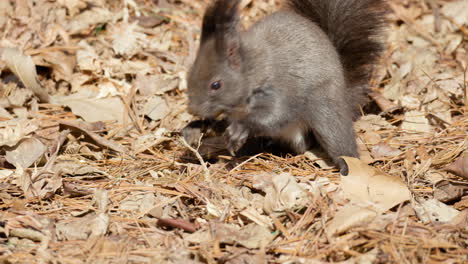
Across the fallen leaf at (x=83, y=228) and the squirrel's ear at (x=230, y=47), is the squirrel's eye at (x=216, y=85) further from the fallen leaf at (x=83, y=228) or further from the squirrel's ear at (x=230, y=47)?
the fallen leaf at (x=83, y=228)

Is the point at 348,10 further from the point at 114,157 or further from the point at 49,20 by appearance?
the point at 49,20

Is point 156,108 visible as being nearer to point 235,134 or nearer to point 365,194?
point 235,134

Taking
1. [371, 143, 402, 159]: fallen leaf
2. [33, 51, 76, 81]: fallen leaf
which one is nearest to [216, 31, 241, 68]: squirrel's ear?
[371, 143, 402, 159]: fallen leaf

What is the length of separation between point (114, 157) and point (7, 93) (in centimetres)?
92

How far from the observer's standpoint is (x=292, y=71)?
9.72ft

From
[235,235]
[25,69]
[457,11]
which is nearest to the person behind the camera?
[235,235]

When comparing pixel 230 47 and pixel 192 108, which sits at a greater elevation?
pixel 230 47

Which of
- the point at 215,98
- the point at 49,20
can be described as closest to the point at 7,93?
the point at 49,20

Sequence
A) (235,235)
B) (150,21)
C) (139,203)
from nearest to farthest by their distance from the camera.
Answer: (235,235) → (139,203) → (150,21)

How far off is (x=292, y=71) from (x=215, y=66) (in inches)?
21.2

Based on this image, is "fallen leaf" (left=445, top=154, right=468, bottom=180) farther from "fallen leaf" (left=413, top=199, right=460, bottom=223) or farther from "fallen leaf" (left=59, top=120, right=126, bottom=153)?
"fallen leaf" (left=59, top=120, right=126, bottom=153)

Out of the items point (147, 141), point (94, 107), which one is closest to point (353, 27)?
point (147, 141)

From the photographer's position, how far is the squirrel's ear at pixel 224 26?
2.49 metres

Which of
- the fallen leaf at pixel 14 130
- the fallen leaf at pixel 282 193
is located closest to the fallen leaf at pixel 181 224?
Answer: the fallen leaf at pixel 282 193
